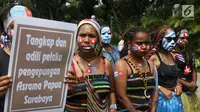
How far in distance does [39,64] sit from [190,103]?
4.13 meters

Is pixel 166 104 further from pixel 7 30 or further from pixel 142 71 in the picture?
pixel 7 30

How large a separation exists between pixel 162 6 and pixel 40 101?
20188 mm

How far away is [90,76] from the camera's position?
3.13m

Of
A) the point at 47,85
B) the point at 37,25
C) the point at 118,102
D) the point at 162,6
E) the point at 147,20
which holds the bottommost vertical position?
the point at 118,102

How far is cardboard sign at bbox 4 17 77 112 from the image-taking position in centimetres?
217

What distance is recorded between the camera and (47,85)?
2365mm

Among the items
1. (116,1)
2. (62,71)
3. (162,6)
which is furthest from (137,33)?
(116,1)

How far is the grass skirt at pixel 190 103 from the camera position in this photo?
5.74m

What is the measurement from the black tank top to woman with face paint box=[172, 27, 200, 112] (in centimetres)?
91

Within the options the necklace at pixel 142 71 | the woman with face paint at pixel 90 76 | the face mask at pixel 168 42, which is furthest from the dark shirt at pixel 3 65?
the face mask at pixel 168 42

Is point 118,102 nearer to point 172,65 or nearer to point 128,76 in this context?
point 128,76

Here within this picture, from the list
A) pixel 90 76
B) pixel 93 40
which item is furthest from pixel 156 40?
pixel 90 76

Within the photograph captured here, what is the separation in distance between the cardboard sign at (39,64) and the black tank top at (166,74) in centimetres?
218

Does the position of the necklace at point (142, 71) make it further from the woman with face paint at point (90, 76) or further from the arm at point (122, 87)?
the woman with face paint at point (90, 76)
